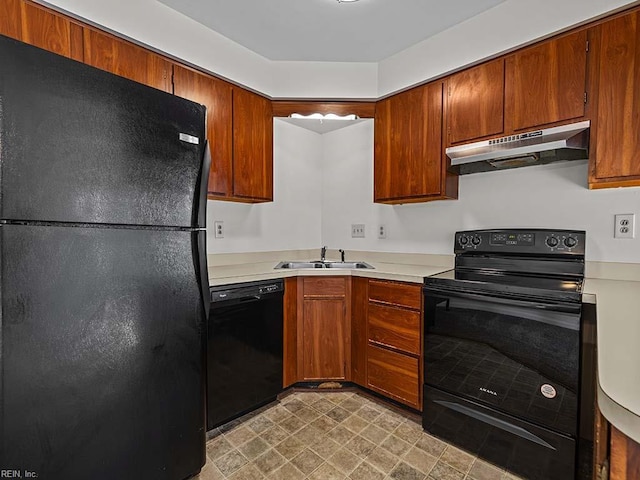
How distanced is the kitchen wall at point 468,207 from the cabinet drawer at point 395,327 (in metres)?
0.68

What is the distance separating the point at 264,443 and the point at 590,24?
2.75 meters

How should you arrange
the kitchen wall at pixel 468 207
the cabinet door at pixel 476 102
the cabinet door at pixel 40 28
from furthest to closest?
the cabinet door at pixel 476 102, the kitchen wall at pixel 468 207, the cabinet door at pixel 40 28

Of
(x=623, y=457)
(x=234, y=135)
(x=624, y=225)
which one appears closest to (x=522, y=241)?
(x=624, y=225)

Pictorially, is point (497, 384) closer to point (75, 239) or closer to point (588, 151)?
point (588, 151)

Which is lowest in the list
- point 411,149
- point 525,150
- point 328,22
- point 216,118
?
point 525,150

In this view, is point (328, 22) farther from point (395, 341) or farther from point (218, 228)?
point (395, 341)

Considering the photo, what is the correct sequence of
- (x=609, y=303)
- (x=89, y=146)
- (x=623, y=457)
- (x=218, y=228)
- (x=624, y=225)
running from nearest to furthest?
(x=623, y=457), (x=89, y=146), (x=609, y=303), (x=624, y=225), (x=218, y=228)

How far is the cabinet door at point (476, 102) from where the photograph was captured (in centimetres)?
187

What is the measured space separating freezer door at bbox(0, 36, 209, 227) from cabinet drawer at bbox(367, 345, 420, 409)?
4.79 ft

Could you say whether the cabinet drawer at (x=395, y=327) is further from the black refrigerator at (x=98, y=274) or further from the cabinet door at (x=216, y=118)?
the cabinet door at (x=216, y=118)

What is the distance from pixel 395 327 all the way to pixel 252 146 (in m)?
1.59

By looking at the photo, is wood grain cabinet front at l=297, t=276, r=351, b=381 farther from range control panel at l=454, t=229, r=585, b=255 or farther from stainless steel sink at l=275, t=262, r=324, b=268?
range control panel at l=454, t=229, r=585, b=255

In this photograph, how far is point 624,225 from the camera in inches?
66.0

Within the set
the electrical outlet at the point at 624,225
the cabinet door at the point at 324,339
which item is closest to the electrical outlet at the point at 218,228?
the cabinet door at the point at 324,339
